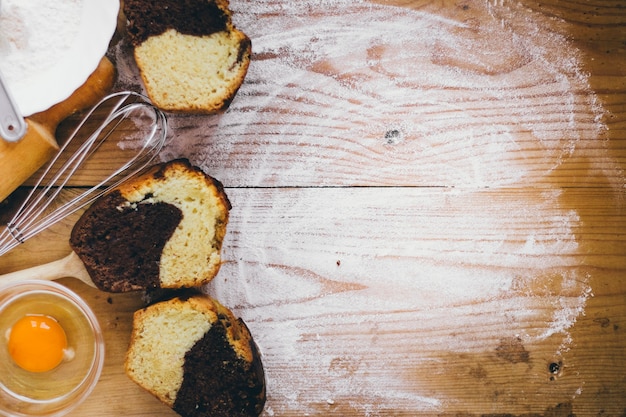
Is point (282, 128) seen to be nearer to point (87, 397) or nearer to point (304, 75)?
point (304, 75)

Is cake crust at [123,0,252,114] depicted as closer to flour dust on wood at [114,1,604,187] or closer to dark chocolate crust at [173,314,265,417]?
flour dust on wood at [114,1,604,187]

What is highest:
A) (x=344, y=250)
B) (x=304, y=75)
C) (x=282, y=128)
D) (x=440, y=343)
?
(x=304, y=75)

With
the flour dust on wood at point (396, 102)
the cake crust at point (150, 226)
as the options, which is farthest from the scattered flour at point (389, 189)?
the cake crust at point (150, 226)

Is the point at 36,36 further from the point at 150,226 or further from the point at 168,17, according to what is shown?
the point at 150,226

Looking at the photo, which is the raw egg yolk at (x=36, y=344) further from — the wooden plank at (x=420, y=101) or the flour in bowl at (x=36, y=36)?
Answer: the flour in bowl at (x=36, y=36)

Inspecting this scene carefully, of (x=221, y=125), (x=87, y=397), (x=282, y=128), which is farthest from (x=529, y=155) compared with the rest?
(x=87, y=397)

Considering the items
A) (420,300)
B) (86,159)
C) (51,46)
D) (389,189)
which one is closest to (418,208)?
(389,189)
